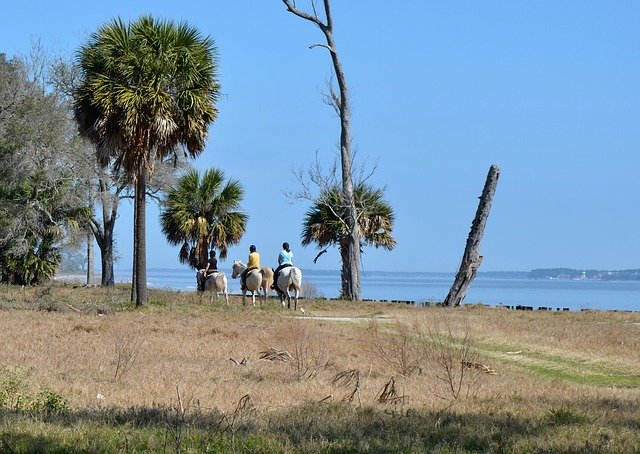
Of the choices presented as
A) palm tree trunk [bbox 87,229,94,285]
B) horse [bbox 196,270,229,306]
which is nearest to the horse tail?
horse [bbox 196,270,229,306]

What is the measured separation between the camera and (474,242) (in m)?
41.4

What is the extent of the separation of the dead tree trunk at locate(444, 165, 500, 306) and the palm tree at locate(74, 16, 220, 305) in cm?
1350

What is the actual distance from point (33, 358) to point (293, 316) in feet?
46.4

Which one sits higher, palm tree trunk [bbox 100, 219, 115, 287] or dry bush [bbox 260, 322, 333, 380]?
palm tree trunk [bbox 100, 219, 115, 287]

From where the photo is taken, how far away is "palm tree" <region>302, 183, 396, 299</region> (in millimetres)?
47594

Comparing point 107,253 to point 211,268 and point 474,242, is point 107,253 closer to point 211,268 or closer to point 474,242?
point 211,268

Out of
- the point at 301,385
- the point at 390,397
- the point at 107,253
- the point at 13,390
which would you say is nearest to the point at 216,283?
the point at 107,253

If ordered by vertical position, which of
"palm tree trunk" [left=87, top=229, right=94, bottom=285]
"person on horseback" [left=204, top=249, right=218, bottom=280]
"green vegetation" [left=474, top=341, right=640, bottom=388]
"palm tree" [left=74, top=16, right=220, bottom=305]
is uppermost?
"palm tree" [left=74, top=16, right=220, bottom=305]

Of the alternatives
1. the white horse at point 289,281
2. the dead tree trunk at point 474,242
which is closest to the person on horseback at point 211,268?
the white horse at point 289,281

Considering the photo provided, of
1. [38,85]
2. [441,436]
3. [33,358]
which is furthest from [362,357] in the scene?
[38,85]

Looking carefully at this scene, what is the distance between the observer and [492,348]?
23.2 meters

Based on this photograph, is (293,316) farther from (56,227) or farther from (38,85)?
(38,85)

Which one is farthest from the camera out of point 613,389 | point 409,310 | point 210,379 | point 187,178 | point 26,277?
point 187,178

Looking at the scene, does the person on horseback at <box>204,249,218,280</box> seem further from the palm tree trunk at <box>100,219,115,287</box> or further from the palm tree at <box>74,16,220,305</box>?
the palm tree trunk at <box>100,219,115,287</box>
